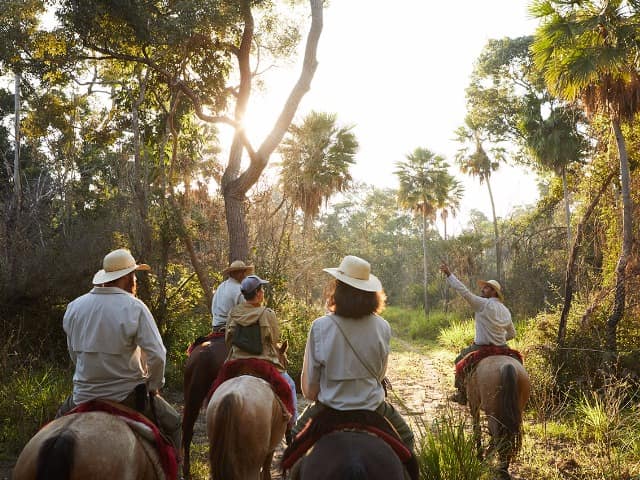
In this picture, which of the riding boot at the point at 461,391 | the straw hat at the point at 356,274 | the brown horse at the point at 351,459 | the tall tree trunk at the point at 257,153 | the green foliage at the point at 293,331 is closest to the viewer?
the brown horse at the point at 351,459

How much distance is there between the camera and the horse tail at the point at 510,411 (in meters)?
5.11

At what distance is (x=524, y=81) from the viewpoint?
24516 millimetres

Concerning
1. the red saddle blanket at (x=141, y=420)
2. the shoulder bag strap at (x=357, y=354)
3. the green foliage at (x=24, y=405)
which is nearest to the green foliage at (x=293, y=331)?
the green foliage at (x=24, y=405)

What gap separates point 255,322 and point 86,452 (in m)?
2.29

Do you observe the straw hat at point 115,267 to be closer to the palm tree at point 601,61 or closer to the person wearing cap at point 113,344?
the person wearing cap at point 113,344

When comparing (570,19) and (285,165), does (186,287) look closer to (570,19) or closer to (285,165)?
(285,165)

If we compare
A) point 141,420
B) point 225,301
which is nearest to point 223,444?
point 141,420

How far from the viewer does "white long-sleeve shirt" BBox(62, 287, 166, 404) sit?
3432 millimetres

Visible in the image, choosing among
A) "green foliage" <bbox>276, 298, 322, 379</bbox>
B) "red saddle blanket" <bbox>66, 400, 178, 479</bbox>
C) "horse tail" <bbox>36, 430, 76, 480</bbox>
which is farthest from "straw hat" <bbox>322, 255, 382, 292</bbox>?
"green foliage" <bbox>276, 298, 322, 379</bbox>

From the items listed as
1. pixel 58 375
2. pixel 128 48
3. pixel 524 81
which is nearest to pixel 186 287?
pixel 58 375

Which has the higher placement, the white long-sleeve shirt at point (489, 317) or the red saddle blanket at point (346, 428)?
the white long-sleeve shirt at point (489, 317)

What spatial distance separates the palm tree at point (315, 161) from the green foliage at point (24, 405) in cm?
1127

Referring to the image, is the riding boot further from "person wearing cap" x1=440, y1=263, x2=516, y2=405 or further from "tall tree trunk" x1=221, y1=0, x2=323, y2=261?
"tall tree trunk" x1=221, y1=0, x2=323, y2=261

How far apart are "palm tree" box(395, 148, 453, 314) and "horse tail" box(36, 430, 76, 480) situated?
26598 millimetres
